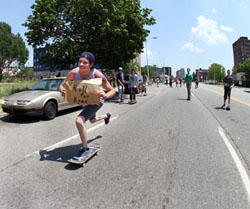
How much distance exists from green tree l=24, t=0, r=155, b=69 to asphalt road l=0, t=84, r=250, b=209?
9.07 m

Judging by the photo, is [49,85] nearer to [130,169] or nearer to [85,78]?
[85,78]

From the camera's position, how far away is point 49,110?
264 inches

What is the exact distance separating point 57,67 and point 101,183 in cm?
1468

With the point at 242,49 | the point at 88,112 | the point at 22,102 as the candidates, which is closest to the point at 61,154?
the point at 88,112

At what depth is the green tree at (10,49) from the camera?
53344 millimetres

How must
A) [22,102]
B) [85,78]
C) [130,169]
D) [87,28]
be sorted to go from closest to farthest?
[130,169] < [85,78] < [22,102] < [87,28]

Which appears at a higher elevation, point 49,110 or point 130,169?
point 49,110

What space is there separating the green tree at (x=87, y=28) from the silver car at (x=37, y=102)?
639 cm

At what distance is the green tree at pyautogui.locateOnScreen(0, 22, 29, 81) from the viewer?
5334 centimetres

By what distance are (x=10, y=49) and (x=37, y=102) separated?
5957 centimetres

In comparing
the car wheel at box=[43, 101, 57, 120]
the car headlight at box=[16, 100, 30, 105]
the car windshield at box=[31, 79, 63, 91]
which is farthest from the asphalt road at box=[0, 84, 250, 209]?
the car windshield at box=[31, 79, 63, 91]

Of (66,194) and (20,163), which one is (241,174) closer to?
(66,194)

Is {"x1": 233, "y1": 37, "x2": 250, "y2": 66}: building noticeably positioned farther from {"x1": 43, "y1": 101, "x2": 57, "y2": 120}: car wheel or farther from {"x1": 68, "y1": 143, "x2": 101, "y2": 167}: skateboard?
{"x1": 68, "y1": 143, "x2": 101, "y2": 167}: skateboard

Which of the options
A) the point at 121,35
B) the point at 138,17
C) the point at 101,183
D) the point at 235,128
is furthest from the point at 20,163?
the point at 138,17
